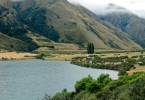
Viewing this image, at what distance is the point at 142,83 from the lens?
8850 cm

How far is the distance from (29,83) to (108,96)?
89972 mm

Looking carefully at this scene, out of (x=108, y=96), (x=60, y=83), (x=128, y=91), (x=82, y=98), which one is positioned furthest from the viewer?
(x=60, y=83)

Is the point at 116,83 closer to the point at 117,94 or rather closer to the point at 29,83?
the point at 117,94

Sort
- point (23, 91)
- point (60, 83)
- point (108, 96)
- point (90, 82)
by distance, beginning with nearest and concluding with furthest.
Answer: point (108, 96) < point (90, 82) < point (23, 91) < point (60, 83)

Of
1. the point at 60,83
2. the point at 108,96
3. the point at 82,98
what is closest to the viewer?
the point at 108,96

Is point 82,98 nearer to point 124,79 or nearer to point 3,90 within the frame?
point 124,79

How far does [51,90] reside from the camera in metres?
150

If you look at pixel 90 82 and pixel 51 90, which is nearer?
pixel 90 82

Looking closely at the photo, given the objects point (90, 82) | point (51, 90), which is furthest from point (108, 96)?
point (51, 90)

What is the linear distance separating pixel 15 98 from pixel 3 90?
21259 millimetres

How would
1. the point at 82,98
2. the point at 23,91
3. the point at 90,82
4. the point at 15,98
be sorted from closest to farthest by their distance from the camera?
the point at 82,98
the point at 90,82
the point at 15,98
the point at 23,91

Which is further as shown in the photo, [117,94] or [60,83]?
[60,83]

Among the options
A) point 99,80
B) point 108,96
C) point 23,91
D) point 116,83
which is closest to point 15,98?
point 23,91

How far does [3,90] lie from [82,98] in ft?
199
